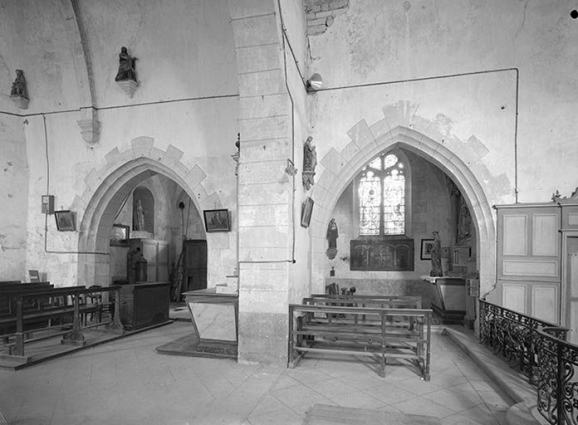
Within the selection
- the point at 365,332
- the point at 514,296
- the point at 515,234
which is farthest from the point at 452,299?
the point at 365,332

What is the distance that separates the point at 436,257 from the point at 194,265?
7141 millimetres

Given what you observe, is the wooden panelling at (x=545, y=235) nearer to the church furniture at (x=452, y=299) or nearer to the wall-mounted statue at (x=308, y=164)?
the church furniture at (x=452, y=299)

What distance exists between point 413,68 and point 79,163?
6.81 metres

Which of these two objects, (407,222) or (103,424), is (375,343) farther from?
(407,222)

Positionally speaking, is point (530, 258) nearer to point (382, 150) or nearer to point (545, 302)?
point (545, 302)

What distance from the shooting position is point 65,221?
7.62 m

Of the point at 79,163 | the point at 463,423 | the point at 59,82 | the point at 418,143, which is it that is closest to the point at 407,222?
the point at 418,143

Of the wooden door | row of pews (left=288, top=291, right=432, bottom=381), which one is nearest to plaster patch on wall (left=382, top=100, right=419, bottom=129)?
row of pews (left=288, top=291, right=432, bottom=381)

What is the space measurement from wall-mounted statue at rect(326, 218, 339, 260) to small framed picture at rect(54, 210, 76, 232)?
6.27 metres

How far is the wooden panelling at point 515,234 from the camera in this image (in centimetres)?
575

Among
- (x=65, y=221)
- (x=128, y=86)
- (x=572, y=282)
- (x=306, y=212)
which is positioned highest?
(x=128, y=86)

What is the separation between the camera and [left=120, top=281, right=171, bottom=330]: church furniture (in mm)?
6488

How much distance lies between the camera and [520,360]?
4070mm

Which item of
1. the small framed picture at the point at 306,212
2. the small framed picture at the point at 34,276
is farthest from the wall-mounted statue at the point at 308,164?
the small framed picture at the point at 34,276
